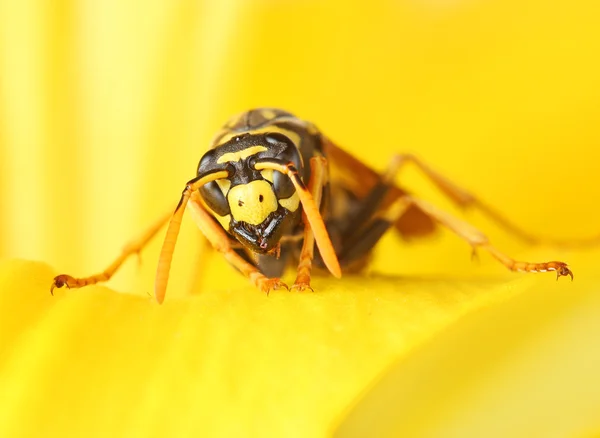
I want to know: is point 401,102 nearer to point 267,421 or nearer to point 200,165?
point 200,165

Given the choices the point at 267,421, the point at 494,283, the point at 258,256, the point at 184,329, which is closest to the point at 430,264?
the point at 258,256

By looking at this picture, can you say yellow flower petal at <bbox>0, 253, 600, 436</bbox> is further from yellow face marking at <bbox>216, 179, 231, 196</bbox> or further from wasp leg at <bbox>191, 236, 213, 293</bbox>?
wasp leg at <bbox>191, 236, 213, 293</bbox>

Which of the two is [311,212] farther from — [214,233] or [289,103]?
[289,103]

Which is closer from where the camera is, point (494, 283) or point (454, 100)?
point (494, 283)

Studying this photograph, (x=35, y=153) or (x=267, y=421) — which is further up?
(x=267, y=421)

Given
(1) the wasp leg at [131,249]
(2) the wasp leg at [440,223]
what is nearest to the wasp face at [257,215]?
(1) the wasp leg at [131,249]

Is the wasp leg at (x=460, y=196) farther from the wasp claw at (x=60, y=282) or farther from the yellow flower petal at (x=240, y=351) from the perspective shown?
the wasp claw at (x=60, y=282)
